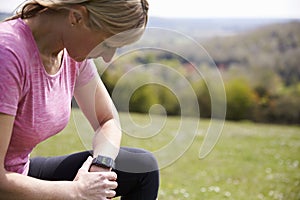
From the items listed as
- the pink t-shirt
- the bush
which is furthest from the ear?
the bush

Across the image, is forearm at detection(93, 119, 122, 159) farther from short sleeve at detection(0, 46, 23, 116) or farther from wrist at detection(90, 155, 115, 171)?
short sleeve at detection(0, 46, 23, 116)

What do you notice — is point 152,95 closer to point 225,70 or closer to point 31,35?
point 225,70

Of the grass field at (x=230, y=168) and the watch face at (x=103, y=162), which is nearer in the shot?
the watch face at (x=103, y=162)


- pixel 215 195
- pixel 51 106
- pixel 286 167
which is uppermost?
pixel 51 106

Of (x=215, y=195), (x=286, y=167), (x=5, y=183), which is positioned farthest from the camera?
(x=286, y=167)

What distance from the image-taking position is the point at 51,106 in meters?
1.46

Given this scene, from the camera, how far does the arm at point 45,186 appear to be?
1293 mm

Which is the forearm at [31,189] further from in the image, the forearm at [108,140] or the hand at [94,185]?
the forearm at [108,140]

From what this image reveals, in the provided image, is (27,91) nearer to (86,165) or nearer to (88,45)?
(88,45)

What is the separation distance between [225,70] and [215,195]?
15165 mm

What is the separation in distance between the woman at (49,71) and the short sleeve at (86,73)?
0.17ft

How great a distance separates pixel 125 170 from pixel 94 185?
28 centimetres

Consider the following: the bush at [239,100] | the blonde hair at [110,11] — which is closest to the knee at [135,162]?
the blonde hair at [110,11]

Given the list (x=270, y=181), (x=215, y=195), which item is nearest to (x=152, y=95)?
(x=270, y=181)
